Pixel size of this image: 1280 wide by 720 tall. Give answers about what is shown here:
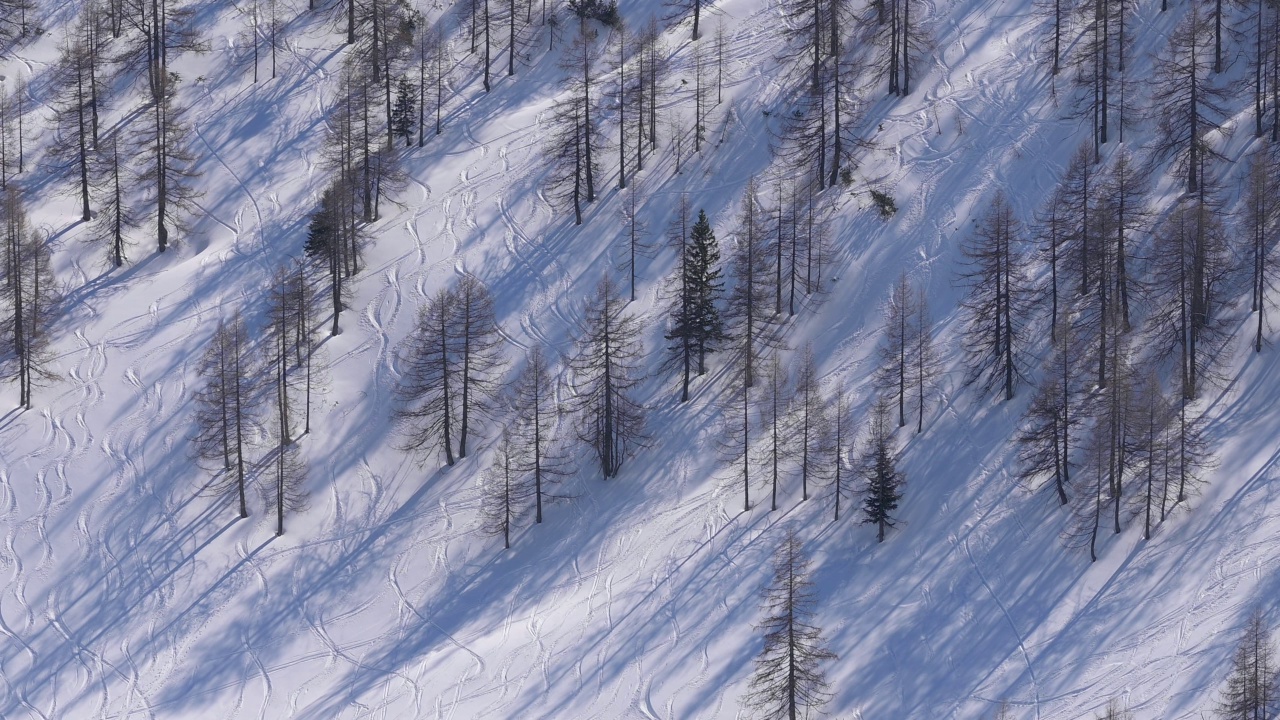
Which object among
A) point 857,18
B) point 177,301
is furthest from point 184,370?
point 857,18

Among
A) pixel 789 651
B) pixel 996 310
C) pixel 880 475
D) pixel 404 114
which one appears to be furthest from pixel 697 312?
Result: pixel 404 114

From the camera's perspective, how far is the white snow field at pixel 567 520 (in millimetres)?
69500

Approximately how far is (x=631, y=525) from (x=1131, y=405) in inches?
875

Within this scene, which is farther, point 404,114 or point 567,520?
point 404,114

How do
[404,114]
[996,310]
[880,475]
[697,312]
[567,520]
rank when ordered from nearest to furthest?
1. [880,475]
2. [567,520]
3. [996,310]
4. [697,312]
5. [404,114]

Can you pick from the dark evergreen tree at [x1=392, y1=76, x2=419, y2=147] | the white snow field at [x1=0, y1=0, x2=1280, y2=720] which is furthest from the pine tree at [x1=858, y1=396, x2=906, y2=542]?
the dark evergreen tree at [x1=392, y1=76, x2=419, y2=147]

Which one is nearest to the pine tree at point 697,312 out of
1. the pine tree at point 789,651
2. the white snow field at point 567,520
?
the white snow field at point 567,520

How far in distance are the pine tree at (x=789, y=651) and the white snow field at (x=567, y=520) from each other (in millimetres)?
962

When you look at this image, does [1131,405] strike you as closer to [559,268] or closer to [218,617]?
[559,268]

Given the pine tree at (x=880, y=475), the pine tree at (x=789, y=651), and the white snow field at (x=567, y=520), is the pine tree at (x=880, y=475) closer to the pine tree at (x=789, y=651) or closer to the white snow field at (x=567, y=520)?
the white snow field at (x=567, y=520)

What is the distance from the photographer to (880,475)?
7306 cm

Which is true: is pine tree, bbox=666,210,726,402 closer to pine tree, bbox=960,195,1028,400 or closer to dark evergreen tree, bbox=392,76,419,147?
pine tree, bbox=960,195,1028,400

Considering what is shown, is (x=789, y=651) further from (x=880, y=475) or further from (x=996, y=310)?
(x=996, y=310)

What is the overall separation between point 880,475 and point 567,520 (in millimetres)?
14340
